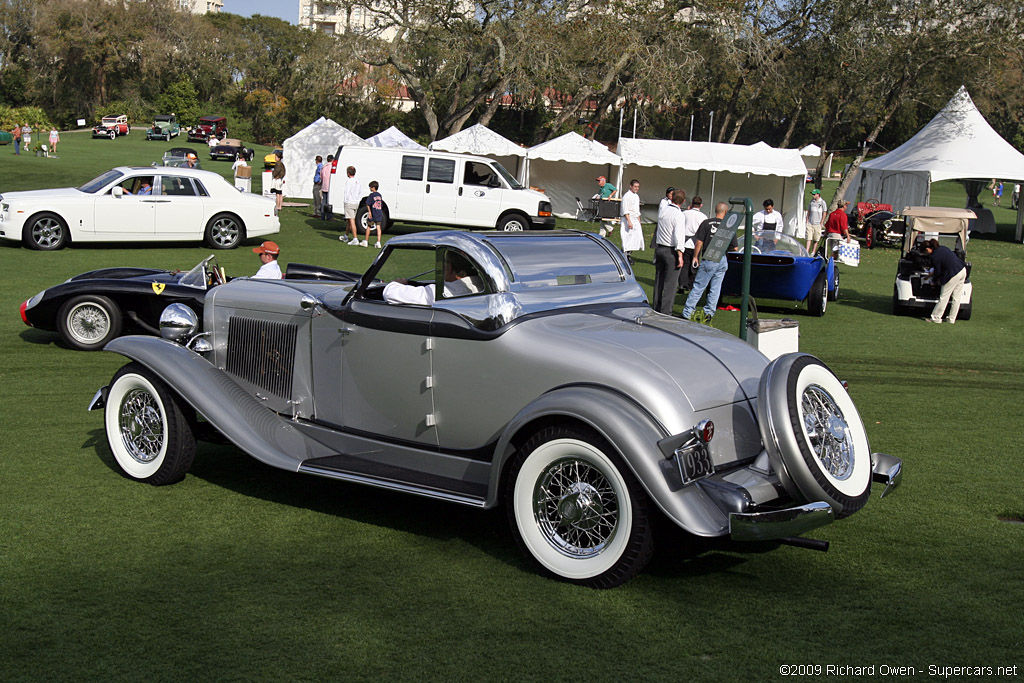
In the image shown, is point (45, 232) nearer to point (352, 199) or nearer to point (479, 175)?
point (352, 199)

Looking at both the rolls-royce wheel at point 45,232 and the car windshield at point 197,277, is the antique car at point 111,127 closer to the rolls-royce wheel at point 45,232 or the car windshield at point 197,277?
the rolls-royce wheel at point 45,232

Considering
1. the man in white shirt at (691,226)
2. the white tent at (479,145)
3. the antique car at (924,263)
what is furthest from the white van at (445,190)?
the antique car at (924,263)

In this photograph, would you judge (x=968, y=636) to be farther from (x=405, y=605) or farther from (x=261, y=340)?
(x=261, y=340)

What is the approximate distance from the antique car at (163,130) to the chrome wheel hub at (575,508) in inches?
2718

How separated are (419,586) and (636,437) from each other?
4.27ft

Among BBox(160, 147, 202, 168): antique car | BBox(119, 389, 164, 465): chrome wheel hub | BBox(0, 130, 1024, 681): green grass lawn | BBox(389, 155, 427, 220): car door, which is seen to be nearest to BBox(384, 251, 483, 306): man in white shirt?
BBox(0, 130, 1024, 681): green grass lawn

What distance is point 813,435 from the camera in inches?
187

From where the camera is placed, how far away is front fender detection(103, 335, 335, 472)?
575cm

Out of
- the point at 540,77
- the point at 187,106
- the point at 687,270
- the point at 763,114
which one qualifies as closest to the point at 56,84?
the point at 187,106

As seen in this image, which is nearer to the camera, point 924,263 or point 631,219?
point 924,263

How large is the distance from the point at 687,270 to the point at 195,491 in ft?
37.4

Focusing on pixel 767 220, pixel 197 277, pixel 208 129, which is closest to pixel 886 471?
pixel 197 277

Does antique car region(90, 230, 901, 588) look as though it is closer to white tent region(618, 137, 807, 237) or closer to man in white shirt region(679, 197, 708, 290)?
man in white shirt region(679, 197, 708, 290)

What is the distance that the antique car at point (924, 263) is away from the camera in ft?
49.8
